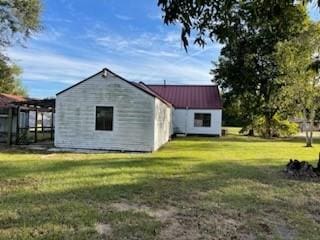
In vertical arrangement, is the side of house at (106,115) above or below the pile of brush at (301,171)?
above

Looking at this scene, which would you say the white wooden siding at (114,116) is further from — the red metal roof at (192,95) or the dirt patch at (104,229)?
the red metal roof at (192,95)

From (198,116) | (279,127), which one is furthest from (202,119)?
(279,127)

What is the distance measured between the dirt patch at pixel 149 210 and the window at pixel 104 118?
13186 millimetres

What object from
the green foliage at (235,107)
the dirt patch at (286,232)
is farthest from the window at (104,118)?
the green foliage at (235,107)

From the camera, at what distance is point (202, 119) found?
123ft

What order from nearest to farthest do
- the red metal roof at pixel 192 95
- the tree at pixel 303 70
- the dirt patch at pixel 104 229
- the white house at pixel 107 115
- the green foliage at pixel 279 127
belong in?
the dirt patch at pixel 104 229 < the white house at pixel 107 115 < the tree at pixel 303 70 < the red metal roof at pixel 192 95 < the green foliage at pixel 279 127

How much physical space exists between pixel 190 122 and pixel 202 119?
107cm

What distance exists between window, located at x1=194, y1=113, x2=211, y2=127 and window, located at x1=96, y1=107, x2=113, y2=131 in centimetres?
1711

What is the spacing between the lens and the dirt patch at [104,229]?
6104 mm

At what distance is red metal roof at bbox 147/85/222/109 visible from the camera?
3769 cm

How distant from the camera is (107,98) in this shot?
2112cm

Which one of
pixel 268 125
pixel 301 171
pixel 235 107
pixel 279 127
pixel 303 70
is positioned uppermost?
pixel 303 70

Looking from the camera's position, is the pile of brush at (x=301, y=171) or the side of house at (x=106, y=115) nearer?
the pile of brush at (x=301, y=171)

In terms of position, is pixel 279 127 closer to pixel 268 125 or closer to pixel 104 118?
pixel 268 125
